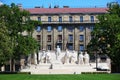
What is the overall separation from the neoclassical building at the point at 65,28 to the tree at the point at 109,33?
23.2 m

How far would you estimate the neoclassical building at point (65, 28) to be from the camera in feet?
354

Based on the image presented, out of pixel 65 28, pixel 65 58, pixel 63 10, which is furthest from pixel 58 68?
pixel 63 10

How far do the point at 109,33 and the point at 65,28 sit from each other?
27984 mm

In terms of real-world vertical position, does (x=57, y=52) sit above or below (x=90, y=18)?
below

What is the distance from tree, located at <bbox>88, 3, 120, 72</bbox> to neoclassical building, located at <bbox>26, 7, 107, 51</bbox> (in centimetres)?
2321

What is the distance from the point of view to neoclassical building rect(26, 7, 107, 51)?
108m

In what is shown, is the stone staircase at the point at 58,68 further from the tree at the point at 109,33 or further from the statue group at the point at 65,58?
the tree at the point at 109,33

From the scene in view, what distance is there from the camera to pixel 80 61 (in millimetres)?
83375

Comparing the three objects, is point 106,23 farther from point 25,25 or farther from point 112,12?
point 25,25

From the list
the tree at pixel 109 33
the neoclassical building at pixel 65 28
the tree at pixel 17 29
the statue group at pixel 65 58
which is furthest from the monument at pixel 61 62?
the neoclassical building at pixel 65 28

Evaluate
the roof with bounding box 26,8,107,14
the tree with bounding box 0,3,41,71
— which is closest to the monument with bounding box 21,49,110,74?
the tree with bounding box 0,3,41,71

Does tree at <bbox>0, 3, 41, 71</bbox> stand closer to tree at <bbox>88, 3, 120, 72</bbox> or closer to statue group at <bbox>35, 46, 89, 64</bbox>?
statue group at <bbox>35, 46, 89, 64</bbox>

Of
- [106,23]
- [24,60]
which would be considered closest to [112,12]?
[106,23]

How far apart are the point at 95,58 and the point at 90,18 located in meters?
10.5
